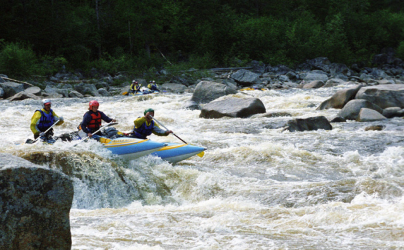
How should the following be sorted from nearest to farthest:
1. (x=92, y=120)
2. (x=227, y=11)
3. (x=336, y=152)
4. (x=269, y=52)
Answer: (x=92, y=120)
(x=336, y=152)
(x=269, y=52)
(x=227, y=11)

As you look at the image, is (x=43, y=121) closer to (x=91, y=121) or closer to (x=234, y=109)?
(x=91, y=121)

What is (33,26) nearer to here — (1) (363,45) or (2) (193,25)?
(2) (193,25)

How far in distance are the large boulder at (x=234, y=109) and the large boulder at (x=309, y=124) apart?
2.33 m

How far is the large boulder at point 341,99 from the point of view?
12188 mm

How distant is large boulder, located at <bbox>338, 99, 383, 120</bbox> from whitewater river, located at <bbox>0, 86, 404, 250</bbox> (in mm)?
→ 519

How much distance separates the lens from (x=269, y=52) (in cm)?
3105

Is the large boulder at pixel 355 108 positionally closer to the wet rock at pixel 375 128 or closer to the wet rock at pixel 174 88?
the wet rock at pixel 375 128

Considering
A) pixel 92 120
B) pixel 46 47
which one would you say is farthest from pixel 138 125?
pixel 46 47

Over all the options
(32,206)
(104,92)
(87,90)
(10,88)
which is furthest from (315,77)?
(32,206)

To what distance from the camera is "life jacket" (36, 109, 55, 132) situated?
720 cm

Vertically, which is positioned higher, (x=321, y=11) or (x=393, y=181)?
(x=321, y=11)

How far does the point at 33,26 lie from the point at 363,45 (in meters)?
27.0

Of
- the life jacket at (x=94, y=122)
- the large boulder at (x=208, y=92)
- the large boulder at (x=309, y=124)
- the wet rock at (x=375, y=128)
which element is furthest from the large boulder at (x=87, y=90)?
the wet rock at (x=375, y=128)

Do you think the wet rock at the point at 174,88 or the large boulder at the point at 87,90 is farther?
the wet rock at the point at 174,88
